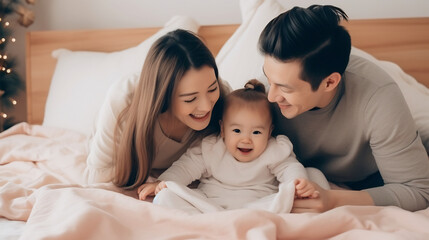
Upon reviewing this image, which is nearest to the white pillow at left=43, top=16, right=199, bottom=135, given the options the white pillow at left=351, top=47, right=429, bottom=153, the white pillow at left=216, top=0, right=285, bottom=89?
the white pillow at left=216, top=0, right=285, bottom=89

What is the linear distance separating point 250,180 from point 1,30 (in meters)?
1.77

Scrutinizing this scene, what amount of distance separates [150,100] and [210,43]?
1.00m

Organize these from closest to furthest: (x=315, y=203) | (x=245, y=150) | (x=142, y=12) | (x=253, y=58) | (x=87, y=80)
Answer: (x=315, y=203), (x=245, y=150), (x=253, y=58), (x=87, y=80), (x=142, y=12)

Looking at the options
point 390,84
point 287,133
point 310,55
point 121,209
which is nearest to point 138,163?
point 121,209

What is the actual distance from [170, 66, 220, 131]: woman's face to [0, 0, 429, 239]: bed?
301 mm

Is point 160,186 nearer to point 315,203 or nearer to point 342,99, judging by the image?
point 315,203

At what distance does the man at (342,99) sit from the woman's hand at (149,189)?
38 cm

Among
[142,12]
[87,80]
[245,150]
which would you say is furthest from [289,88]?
[142,12]

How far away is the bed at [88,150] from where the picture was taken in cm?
110

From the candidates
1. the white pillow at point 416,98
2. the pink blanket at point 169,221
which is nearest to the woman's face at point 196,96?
the pink blanket at point 169,221

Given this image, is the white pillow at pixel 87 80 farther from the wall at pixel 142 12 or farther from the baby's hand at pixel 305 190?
the baby's hand at pixel 305 190

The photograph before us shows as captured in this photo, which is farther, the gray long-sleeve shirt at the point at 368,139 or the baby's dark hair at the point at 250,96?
the baby's dark hair at the point at 250,96

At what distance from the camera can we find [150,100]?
1463 mm

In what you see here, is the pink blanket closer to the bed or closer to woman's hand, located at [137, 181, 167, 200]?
the bed
